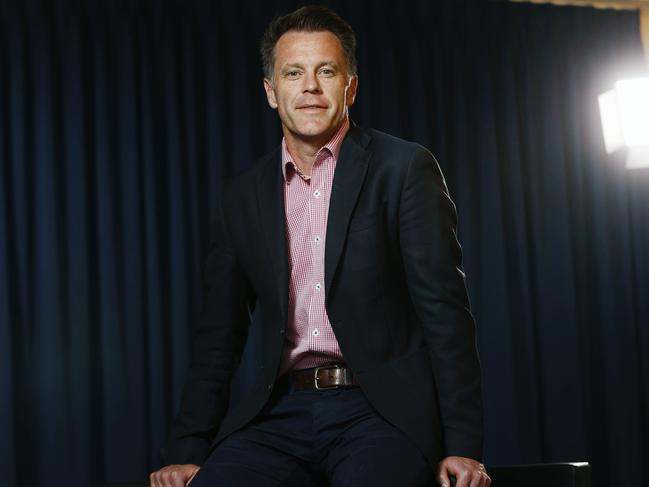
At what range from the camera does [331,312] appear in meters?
1.79

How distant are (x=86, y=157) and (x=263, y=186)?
6.43ft

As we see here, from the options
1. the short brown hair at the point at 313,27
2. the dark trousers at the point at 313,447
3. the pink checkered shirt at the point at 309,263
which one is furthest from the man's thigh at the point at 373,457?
the short brown hair at the point at 313,27

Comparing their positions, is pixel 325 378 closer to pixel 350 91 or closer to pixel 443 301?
pixel 443 301

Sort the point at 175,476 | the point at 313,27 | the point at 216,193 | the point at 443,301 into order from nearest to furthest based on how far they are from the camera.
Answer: the point at 443,301 → the point at 175,476 → the point at 313,27 → the point at 216,193

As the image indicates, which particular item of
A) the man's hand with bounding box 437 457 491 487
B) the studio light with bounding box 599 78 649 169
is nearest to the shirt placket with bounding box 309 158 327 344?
the man's hand with bounding box 437 457 491 487

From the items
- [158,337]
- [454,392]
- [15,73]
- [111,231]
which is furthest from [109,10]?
[454,392]

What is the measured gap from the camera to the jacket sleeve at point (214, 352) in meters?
1.91

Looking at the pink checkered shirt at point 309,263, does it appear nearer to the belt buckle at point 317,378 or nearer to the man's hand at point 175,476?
the belt buckle at point 317,378

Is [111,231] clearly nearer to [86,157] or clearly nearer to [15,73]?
Answer: [86,157]

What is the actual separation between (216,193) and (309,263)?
206 centimetres

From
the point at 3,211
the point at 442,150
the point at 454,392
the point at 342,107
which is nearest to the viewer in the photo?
the point at 454,392

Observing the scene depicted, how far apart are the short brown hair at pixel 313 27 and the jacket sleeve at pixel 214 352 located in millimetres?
337

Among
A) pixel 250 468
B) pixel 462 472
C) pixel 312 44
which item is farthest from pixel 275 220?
pixel 462 472

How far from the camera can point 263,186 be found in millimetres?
1957
